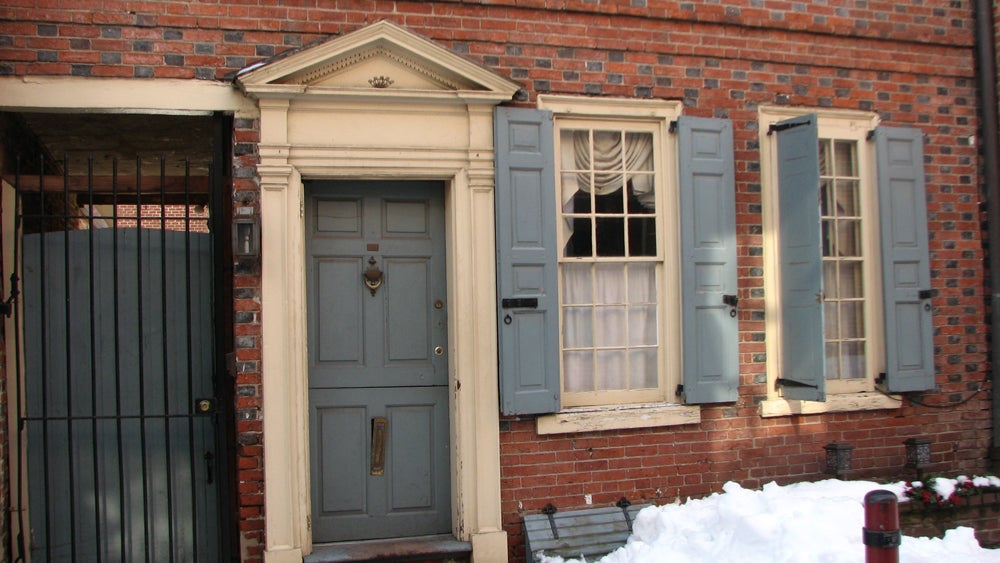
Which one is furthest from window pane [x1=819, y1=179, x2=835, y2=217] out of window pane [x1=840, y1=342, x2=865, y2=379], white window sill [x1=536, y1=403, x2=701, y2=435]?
white window sill [x1=536, y1=403, x2=701, y2=435]

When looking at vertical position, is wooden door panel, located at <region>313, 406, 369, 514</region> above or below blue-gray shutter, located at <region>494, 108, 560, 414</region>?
below

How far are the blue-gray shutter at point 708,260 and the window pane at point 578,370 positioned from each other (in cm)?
62

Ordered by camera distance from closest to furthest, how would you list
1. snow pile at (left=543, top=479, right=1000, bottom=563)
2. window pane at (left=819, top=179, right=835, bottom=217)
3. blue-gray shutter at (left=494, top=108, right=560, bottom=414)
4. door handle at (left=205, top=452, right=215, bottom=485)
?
snow pile at (left=543, top=479, right=1000, bottom=563) < door handle at (left=205, top=452, right=215, bottom=485) < blue-gray shutter at (left=494, top=108, right=560, bottom=414) < window pane at (left=819, top=179, right=835, bottom=217)

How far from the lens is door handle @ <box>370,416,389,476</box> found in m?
4.79

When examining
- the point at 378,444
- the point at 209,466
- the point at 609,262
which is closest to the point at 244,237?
the point at 209,466

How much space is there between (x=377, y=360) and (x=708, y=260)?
226cm

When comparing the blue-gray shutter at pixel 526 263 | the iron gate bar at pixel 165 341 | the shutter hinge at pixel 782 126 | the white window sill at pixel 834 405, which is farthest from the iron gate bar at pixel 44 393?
the shutter hinge at pixel 782 126

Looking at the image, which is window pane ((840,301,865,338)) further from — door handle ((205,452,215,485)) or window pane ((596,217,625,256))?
door handle ((205,452,215,485))

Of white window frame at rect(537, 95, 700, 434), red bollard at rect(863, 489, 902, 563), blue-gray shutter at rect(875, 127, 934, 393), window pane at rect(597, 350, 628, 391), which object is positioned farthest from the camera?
blue-gray shutter at rect(875, 127, 934, 393)

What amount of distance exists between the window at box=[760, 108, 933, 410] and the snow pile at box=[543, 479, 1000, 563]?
0.97 metres

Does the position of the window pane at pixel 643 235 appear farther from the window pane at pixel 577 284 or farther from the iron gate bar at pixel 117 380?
the iron gate bar at pixel 117 380

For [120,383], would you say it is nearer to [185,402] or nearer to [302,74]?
[185,402]

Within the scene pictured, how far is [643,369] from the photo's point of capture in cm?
514

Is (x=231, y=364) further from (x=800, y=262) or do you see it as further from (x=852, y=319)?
(x=852, y=319)
